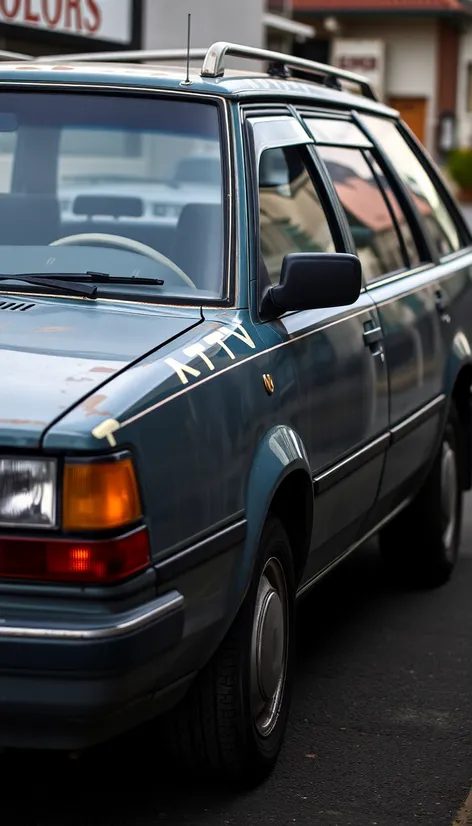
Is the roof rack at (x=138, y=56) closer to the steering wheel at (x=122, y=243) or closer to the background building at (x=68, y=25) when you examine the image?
the steering wheel at (x=122, y=243)

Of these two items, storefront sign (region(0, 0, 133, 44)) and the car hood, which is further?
storefront sign (region(0, 0, 133, 44))

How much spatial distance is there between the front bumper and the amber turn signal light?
0.62ft

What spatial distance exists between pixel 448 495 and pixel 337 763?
2.32 m

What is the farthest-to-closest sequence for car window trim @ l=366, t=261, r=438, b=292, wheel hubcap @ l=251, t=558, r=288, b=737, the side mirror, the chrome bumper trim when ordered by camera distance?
1. car window trim @ l=366, t=261, r=438, b=292
2. the side mirror
3. wheel hubcap @ l=251, t=558, r=288, b=737
4. the chrome bumper trim

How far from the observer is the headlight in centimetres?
298

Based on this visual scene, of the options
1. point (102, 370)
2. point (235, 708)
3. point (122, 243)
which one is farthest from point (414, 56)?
point (102, 370)

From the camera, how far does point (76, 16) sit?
12.7 metres

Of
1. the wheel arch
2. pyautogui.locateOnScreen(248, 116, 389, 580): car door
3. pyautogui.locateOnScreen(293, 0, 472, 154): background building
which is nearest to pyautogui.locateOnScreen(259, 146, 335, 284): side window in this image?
pyautogui.locateOnScreen(248, 116, 389, 580): car door

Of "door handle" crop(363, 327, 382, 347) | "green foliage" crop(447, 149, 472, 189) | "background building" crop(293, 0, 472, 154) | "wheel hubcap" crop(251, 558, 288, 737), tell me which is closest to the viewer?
"wheel hubcap" crop(251, 558, 288, 737)

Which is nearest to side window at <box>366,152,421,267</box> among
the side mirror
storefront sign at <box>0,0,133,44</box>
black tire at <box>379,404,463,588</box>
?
black tire at <box>379,404,463,588</box>

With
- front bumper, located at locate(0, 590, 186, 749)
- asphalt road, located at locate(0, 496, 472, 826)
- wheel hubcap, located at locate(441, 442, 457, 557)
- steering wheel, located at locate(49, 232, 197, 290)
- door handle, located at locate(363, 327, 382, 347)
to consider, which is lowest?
asphalt road, located at locate(0, 496, 472, 826)

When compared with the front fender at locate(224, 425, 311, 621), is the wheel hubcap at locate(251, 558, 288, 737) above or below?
below

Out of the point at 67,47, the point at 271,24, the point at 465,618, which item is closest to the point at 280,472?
the point at 465,618

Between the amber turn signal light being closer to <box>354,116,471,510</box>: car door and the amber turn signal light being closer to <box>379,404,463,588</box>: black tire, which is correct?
<box>354,116,471,510</box>: car door
